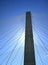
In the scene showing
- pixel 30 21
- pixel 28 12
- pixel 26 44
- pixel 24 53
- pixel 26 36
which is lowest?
pixel 24 53

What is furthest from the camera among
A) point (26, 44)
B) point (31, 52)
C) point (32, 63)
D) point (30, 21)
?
point (30, 21)

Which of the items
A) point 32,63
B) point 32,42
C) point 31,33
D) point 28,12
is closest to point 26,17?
point 28,12

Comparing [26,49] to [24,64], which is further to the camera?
[26,49]

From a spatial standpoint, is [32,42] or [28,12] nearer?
[32,42]

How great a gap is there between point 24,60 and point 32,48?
0.56 m

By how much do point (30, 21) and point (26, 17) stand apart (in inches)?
13.2

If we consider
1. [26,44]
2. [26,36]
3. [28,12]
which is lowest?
[26,44]

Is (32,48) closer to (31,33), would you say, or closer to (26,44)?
(26,44)

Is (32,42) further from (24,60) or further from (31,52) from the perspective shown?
(24,60)

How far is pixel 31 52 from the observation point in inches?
164

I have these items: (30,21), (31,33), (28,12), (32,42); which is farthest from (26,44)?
(28,12)

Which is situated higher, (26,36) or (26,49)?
(26,36)

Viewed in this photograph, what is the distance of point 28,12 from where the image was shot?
19.1ft

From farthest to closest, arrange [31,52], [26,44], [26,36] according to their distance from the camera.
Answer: [26,36] < [26,44] < [31,52]
